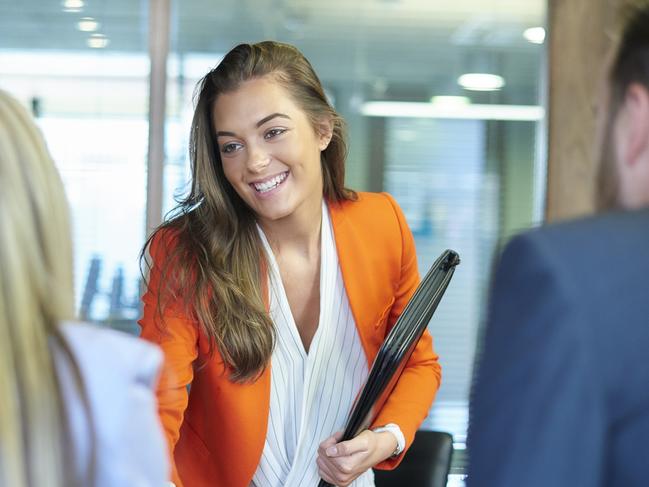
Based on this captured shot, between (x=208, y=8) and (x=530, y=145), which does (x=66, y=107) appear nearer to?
(x=208, y=8)

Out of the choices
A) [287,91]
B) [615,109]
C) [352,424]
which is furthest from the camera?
[287,91]

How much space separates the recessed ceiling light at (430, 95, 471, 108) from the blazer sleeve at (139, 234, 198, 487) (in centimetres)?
288

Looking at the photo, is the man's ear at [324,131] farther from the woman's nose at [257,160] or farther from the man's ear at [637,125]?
the man's ear at [637,125]

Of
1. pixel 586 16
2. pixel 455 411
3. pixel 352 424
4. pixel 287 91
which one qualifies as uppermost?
pixel 586 16

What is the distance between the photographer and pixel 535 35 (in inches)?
184

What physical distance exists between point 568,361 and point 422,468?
5.52 feet

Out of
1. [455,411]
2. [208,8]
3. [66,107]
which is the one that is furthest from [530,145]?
[66,107]

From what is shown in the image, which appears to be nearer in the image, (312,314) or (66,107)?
(312,314)

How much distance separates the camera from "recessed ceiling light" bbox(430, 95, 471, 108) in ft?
15.2

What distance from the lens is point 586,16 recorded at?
4.02 m

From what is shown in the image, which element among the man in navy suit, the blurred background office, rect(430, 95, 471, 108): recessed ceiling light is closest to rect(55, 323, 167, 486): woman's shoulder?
the man in navy suit

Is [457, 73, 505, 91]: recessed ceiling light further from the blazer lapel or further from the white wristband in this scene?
the white wristband

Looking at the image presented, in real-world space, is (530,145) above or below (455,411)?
above

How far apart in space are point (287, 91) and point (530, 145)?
2.78 m
